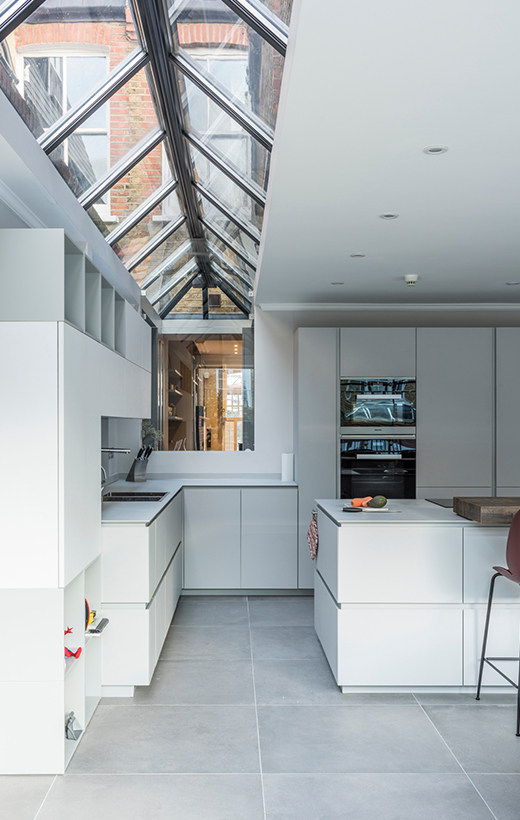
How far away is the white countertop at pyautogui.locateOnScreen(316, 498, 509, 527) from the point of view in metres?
3.48

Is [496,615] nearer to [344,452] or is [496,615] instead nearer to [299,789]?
[299,789]

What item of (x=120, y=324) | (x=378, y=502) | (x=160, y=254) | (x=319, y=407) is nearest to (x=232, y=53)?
(x=120, y=324)

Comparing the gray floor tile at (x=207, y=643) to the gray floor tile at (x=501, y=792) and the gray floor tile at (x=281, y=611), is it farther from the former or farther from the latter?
the gray floor tile at (x=501, y=792)

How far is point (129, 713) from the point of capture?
127 inches

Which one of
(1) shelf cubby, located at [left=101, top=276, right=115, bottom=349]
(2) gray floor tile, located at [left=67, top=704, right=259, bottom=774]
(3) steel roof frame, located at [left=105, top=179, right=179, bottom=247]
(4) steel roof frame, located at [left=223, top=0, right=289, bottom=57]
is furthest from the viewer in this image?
(3) steel roof frame, located at [left=105, top=179, right=179, bottom=247]

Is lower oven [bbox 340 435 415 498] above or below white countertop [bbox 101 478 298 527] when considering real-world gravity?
above

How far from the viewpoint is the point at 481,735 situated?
3000 mm

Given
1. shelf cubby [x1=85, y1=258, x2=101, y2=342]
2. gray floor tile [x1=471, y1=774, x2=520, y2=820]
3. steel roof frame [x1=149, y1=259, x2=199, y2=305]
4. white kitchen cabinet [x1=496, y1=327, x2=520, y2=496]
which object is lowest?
gray floor tile [x1=471, y1=774, x2=520, y2=820]

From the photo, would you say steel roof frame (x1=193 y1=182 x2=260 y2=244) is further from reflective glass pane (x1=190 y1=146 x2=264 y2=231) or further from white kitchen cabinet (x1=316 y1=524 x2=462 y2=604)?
white kitchen cabinet (x1=316 y1=524 x2=462 y2=604)

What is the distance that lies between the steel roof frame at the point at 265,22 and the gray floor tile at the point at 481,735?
3.03 m

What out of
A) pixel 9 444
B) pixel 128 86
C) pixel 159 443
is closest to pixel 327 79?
pixel 128 86

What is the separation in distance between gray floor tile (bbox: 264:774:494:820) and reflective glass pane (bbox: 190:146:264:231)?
3.21 meters

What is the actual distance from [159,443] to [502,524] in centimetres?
339

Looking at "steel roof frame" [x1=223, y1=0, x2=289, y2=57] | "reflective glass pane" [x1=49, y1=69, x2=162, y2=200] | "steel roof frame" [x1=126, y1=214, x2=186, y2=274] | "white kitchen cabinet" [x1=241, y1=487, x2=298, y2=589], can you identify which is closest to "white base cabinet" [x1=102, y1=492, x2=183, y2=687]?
"reflective glass pane" [x1=49, y1=69, x2=162, y2=200]
